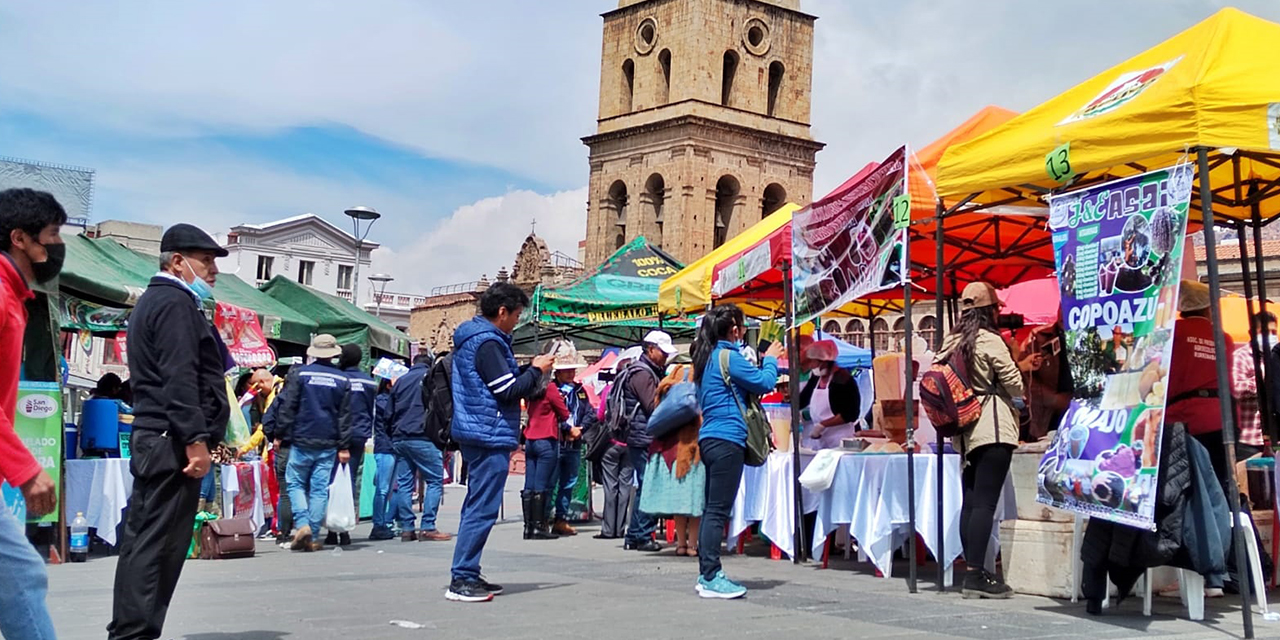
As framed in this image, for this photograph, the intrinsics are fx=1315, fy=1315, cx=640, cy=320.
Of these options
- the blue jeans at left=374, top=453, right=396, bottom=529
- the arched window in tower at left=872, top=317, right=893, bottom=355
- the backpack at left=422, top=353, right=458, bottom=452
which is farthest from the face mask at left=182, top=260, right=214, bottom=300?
the arched window in tower at left=872, top=317, right=893, bottom=355

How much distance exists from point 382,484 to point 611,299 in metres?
6.90

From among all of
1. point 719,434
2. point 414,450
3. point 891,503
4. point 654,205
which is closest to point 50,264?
point 719,434

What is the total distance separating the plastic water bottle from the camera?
11047mm

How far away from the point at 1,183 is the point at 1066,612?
62465mm

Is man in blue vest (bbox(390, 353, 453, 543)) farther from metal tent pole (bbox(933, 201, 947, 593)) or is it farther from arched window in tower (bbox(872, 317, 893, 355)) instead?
arched window in tower (bbox(872, 317, 893, 355))

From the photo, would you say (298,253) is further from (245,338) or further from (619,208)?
(245,338)

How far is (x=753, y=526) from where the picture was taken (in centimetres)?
1277

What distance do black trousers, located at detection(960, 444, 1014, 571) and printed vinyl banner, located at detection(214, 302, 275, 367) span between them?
428 inches

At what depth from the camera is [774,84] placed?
196 feet

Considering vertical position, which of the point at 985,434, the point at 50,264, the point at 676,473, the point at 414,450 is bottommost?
the point at 676,473

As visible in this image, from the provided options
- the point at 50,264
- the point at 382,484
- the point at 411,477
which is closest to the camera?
the point at 50,264

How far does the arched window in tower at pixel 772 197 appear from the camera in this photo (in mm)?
58969

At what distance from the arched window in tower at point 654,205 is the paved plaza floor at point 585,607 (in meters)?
47.8

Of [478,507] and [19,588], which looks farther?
[478,507]
